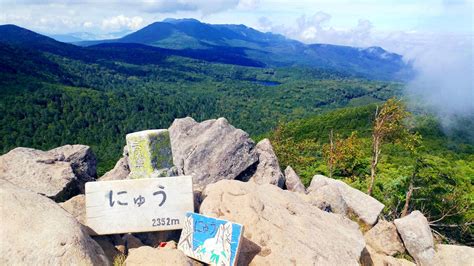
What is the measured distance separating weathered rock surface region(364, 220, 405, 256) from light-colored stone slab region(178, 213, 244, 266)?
7.51 m

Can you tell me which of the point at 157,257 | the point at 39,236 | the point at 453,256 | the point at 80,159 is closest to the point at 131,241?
the point at 157,257

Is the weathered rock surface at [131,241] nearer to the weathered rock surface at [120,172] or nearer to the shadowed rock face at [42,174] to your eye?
the shadowed rock face at [42,174]

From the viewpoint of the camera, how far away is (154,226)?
10.2 meters

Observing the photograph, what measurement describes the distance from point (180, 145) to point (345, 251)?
9711 mm

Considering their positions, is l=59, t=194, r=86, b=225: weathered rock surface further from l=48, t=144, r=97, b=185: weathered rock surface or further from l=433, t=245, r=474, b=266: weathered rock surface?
l=433, t=245, r=474, b=266: weathered rock surface

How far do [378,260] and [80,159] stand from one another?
1296 centimetres

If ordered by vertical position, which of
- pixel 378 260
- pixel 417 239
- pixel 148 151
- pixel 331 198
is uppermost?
pixel 148 151

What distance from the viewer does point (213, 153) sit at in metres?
16.5

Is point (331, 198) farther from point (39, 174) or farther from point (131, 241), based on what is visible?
point (39, 174)

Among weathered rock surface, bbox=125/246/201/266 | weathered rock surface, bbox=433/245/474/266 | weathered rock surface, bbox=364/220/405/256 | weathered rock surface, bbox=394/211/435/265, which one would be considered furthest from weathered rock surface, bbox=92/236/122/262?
weathered rock surface, bbox=433/245/474/266

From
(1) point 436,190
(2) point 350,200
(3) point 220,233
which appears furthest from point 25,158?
(1) point 436,190

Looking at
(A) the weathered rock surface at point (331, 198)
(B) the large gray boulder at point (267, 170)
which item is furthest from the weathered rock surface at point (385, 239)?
(B) the large gray boulder at point (267, 170)

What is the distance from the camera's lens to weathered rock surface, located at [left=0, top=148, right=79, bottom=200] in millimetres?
12375

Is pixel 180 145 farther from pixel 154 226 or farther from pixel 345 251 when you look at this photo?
pixel 345 251
